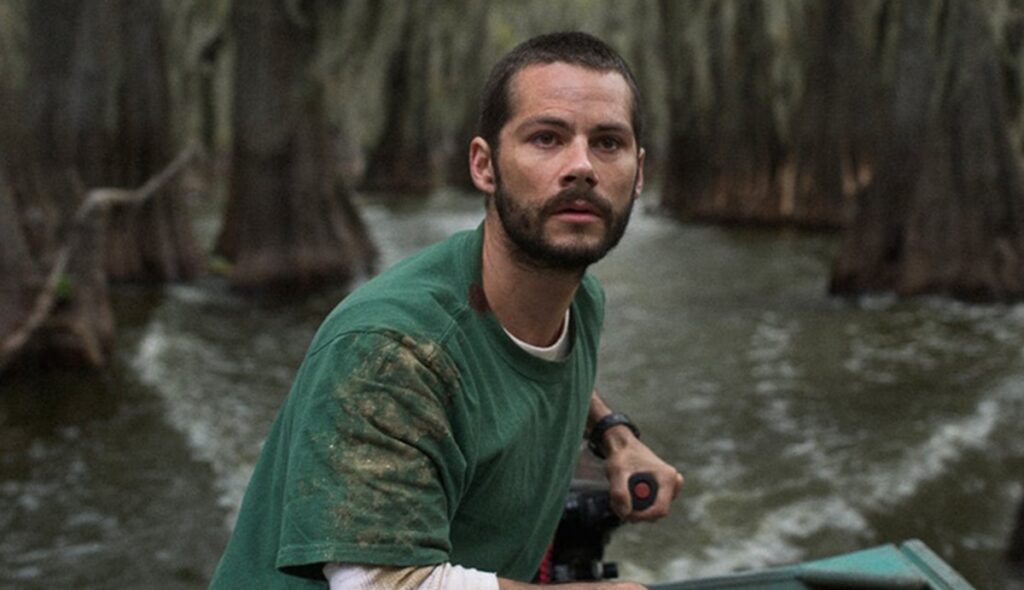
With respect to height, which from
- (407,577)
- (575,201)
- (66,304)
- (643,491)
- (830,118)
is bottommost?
(830,118)

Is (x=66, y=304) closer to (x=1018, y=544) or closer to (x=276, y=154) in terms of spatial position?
(x=276, y=154)

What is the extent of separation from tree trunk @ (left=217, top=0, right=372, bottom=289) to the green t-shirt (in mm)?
11312

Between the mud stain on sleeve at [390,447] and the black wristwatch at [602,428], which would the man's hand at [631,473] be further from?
the mud stain on sleeve at [390,447]

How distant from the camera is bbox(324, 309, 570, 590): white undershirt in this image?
1645 millimetres

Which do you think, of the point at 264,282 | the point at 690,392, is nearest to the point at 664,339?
the point at 690,392

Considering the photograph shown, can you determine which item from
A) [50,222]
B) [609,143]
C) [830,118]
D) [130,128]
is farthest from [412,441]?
[830,118]

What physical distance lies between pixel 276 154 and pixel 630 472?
36.3 feet

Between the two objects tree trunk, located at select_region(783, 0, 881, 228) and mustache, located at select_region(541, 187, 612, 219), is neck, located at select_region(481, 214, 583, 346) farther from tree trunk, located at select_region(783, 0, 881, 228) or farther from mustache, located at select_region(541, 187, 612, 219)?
tree trunk, located at select_region(783, 0, 881, 228)

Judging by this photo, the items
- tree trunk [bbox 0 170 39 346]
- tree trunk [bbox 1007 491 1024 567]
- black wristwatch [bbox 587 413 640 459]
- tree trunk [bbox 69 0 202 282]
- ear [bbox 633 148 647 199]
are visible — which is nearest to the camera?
ear [bbox 633 148 647 199]

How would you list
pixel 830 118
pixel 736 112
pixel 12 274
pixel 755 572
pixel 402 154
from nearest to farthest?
pixel 755 572, pixel 12 274, pixel 830 118, pixel 736 112, pixel 402 154

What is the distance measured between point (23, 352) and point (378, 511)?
23.9 ft

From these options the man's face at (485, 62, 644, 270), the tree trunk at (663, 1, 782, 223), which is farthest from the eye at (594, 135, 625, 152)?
the tree trunk at (663, 1, 782, 223)

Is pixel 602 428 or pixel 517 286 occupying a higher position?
pixel 517 286

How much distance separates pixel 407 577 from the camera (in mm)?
1654
